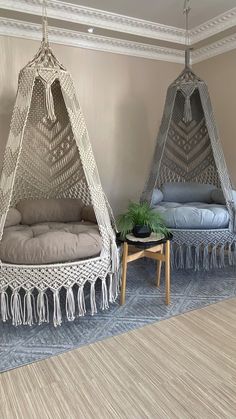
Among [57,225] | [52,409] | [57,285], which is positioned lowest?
[52,409]

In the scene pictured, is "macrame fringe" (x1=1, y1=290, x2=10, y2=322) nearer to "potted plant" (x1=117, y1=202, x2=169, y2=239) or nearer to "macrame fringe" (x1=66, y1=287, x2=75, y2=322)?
"macrame fringe" (x1=66, y1=287, x2=75, y2=322)

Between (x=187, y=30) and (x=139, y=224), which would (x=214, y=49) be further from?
(x=139, y=224)

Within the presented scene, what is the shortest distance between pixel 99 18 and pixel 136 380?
129 inches

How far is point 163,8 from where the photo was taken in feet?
10.5

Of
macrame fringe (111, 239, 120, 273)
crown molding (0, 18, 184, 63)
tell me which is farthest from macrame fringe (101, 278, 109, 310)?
crown molding (0, 18, 184, 63)

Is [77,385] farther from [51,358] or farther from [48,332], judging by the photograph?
[48,332]

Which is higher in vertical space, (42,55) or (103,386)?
(42,55)

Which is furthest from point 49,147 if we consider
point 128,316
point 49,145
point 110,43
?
point 128,316

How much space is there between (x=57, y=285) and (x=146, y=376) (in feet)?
2.68

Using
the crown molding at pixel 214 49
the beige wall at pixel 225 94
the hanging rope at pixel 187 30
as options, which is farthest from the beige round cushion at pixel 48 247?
the crown molding at pixel 214 49

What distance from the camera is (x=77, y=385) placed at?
1.73 metres

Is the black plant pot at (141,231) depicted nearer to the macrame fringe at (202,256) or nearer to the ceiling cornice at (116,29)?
the macrame fringe at (202,256)

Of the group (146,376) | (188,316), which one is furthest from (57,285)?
(188,316)

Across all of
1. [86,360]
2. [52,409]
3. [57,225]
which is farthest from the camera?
[57,225]
